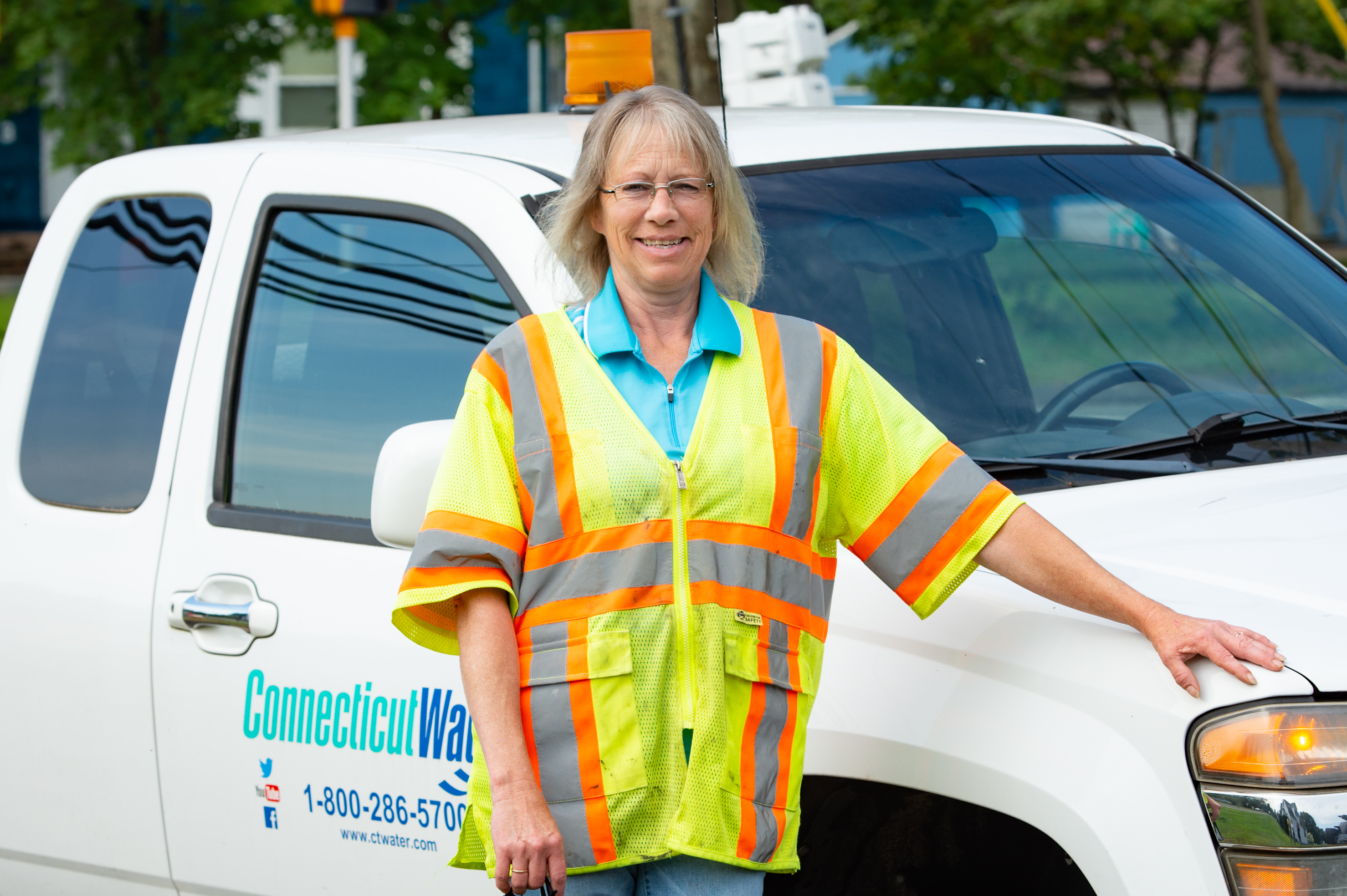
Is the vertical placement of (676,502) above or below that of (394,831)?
above

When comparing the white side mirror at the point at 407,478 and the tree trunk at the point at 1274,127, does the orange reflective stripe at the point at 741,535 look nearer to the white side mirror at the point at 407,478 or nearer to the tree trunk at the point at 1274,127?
the white side mirror at the point at 407,478

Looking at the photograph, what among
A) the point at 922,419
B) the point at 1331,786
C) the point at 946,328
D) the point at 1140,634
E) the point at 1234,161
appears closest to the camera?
the point at 1331,786

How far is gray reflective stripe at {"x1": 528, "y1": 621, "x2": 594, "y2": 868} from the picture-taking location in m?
1.99

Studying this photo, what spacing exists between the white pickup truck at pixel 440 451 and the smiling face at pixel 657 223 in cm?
39

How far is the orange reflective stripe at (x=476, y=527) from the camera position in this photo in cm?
197

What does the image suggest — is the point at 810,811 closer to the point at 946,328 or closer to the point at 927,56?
the point at 946,328

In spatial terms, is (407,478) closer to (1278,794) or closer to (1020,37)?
(1278,794)

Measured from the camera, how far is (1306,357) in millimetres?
2980

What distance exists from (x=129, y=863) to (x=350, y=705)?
663 mm

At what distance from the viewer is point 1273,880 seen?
6.11 ft

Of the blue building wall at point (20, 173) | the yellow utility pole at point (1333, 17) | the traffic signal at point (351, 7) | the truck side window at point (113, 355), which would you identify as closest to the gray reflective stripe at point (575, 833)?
the truck side window at point (113, 355)

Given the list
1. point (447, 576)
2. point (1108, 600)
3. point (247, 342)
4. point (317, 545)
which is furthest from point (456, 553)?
point (247, 342)

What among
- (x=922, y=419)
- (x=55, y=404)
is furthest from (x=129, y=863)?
(x=922, y=419)

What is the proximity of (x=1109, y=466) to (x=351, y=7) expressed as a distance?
7.40 m
